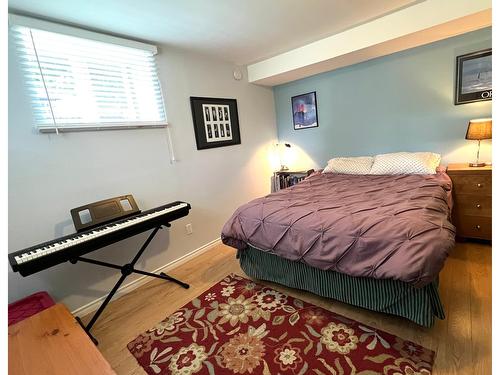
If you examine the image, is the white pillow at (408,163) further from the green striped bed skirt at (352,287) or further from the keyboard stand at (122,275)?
the keyboard stand at (122,275)

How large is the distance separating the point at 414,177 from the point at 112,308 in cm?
316

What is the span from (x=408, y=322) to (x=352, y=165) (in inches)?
78.2

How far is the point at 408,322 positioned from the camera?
167 centimetres

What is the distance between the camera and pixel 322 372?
1.41m

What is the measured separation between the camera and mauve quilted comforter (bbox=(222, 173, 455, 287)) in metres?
1.43

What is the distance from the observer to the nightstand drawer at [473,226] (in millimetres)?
2439

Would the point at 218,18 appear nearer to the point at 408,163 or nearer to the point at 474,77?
the point at 408,163

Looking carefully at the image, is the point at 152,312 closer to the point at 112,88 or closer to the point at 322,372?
the point at 322,372

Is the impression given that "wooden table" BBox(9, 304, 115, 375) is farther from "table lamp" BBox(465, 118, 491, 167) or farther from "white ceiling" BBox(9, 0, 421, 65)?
"table lamp" BBox(465, 118, 491, 167)

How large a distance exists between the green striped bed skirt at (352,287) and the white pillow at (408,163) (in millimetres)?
1565

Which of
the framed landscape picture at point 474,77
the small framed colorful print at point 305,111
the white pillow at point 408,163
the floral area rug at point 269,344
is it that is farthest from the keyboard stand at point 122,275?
the framed landscape picture at point 474,77

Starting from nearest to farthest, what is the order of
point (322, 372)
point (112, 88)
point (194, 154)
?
point (322, 372)
point (112, 88)
point (194, 154)

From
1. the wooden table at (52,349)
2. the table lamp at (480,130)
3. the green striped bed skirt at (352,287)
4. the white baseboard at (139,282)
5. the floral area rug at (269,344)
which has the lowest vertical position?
the floral area rug at (269,344)
